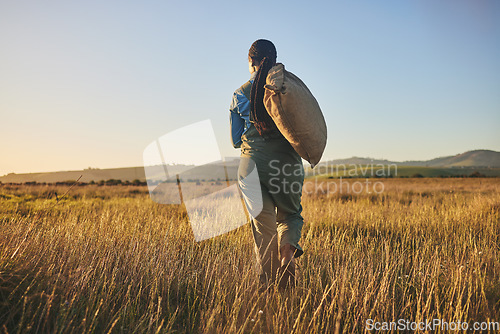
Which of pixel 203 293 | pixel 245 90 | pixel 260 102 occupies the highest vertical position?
pixel 245 90

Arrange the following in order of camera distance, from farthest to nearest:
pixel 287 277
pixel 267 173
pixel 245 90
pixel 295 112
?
1. pixel 245 90
2. pixel 267 173
3. pixel 287 277
4. pixel 295 112

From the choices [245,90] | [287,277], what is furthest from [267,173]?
[287,277]

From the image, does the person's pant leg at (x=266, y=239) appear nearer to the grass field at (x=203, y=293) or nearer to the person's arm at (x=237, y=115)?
the grass field at (x=203, y=293)

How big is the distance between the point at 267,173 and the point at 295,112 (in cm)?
68

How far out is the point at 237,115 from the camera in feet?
11.5

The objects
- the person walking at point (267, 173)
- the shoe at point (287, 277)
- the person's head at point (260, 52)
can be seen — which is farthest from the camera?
the person's head at point (260, 52)

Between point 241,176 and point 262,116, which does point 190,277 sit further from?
point 262,116

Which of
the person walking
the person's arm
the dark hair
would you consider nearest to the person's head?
the person walking

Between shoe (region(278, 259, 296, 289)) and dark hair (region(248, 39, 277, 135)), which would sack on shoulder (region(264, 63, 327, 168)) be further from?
shoe (region(278, 259, 296, 289))

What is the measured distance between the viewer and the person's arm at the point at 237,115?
338 centimetres

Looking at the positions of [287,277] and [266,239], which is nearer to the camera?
[287,277]

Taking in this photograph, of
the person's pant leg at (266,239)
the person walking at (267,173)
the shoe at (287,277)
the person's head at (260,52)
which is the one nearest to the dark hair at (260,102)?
A: the person walking at (267,173)

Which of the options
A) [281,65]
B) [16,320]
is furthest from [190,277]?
[281,65]

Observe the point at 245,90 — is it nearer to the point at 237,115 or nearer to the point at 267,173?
the point at 237,115
